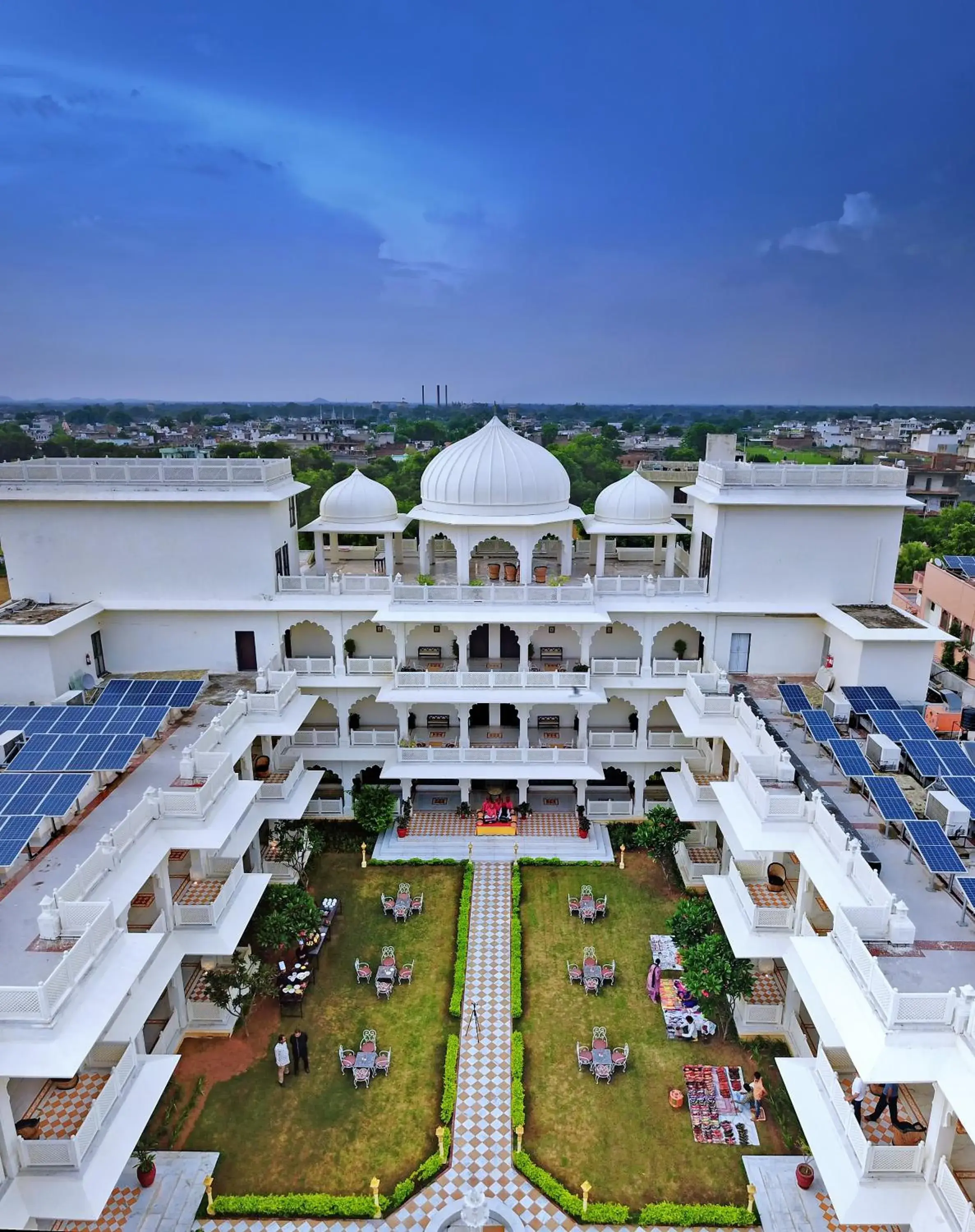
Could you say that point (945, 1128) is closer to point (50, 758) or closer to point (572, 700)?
point (572, 700)

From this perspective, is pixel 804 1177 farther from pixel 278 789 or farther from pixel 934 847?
pixel 278 789

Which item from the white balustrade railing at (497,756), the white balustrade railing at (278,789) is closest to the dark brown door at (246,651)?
the white balustrade railing at (278,789)

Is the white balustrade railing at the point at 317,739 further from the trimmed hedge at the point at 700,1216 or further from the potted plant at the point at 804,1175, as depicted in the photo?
the potted plant at the point at 804,1175

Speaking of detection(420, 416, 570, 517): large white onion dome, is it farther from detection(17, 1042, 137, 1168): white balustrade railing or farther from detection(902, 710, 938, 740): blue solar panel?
detection(17, 1042, 137, 1168): white balustrade railing

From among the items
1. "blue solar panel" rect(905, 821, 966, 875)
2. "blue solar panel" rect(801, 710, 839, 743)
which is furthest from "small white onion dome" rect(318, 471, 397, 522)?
"blue solar panel" rect(905, 821, 966, 875)

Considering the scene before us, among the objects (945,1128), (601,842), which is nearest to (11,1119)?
(945,1128)

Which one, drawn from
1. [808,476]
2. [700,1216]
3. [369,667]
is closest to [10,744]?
[369,667]
